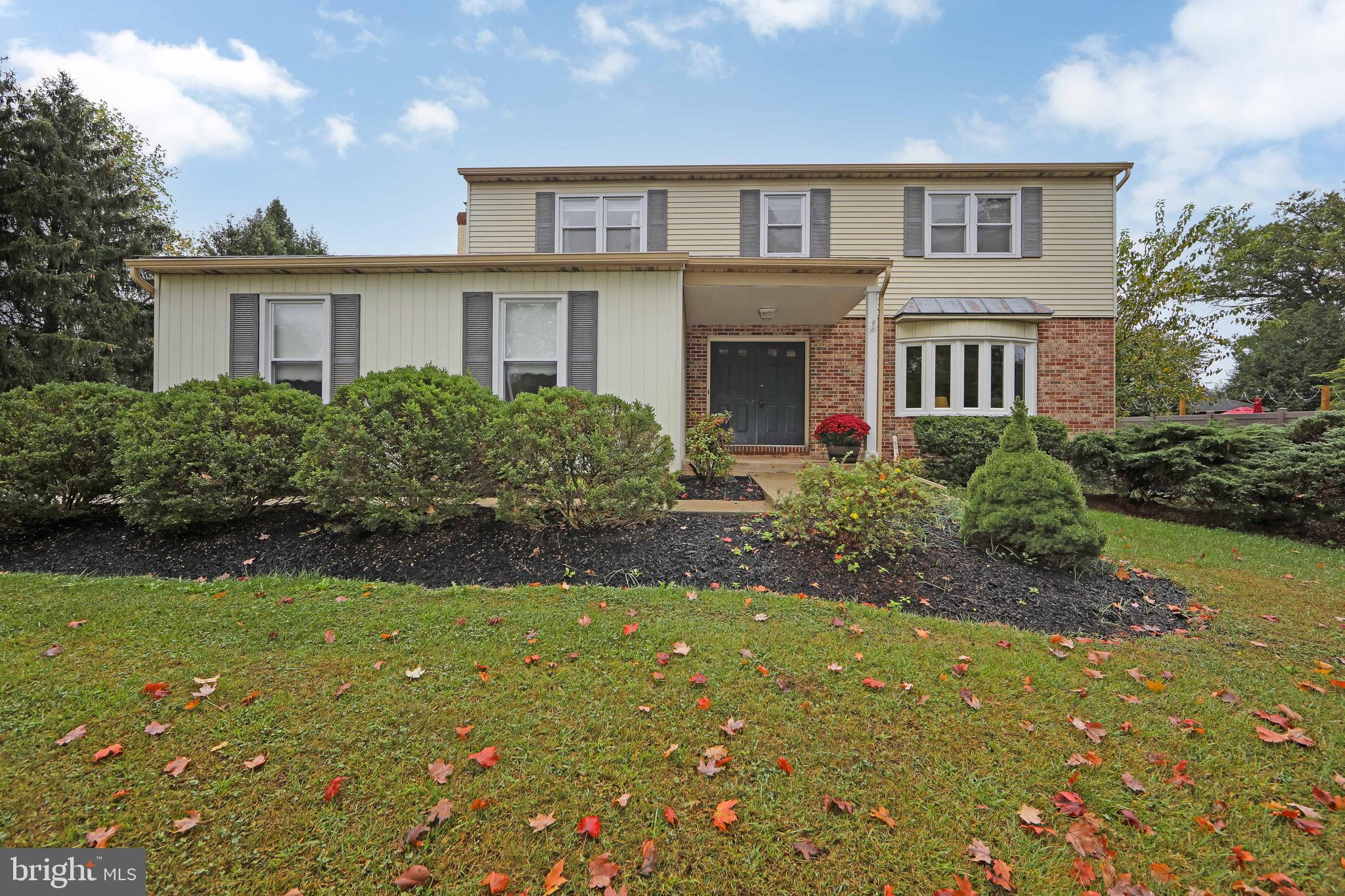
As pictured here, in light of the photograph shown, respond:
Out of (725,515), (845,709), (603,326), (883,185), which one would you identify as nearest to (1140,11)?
(883,185)

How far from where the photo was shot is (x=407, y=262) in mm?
7398

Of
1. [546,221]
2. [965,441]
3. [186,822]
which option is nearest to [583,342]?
[546,221]

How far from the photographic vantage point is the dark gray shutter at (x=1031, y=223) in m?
11.0

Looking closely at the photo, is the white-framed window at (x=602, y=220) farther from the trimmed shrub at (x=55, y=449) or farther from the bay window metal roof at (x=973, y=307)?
the trimmed shrub at (x=55, y=449)

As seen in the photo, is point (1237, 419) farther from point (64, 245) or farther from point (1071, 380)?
point (64, 245)

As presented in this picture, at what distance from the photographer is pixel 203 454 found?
4.69 m

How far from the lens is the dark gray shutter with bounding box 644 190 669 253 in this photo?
11.2 meters

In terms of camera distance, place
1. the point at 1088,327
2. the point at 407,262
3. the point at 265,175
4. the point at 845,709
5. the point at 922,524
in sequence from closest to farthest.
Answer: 1. the point at 845,709
2. the point at 922,524
3. the point at 407,262
4. the point at 1088,327
5. the point at 265,175

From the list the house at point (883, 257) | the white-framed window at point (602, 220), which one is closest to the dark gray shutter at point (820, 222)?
the house at point (883, 257)

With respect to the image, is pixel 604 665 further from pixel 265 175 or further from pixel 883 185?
pixel 265 175

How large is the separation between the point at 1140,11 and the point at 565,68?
427 inches

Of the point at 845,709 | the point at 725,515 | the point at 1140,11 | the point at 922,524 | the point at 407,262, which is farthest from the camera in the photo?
the point at 1140,11

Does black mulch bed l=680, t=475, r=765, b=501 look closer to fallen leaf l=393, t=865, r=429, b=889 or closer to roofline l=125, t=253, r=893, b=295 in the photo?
roofline l=125, t=253, r=893, b=295

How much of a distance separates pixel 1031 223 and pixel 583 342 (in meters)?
9.68
